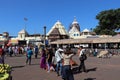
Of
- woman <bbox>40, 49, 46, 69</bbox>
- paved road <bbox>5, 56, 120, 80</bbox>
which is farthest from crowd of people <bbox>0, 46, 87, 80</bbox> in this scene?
paved road <bbox>5, 56, 120, 80</bbox>

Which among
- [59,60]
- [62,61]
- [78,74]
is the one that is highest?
[62,61]

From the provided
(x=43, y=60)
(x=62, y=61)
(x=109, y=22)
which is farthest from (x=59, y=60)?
(x=109, y=22)

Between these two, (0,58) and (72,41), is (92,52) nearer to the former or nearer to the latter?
(72,41)

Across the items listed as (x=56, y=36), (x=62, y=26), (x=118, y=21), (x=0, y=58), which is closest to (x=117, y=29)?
(x=118, y=21)

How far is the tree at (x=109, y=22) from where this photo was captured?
244ft

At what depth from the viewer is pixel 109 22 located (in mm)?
74500

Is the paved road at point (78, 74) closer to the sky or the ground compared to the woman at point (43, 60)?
closer to the ground

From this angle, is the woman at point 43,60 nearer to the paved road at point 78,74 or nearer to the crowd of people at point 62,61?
the crowd of people at point 62,61

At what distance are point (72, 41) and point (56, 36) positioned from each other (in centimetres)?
2899

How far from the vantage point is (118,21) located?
2928 inches

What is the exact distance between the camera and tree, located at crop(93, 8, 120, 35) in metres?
74.3

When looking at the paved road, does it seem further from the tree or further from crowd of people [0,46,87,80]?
the tree

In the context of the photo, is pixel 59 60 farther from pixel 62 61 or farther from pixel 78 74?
pixel 62 61

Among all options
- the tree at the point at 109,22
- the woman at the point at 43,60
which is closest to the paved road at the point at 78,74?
the woman at the point at 43,60
